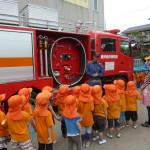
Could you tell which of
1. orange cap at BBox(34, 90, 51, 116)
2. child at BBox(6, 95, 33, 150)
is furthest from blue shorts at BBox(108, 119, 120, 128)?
child at BBox(6, 95, 33, 150)

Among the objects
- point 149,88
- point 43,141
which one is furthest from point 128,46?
point 43,141

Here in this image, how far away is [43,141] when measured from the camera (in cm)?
358

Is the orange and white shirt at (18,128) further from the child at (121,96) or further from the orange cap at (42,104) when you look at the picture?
the child at (121,96)

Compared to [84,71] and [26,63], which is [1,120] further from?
[84,71]

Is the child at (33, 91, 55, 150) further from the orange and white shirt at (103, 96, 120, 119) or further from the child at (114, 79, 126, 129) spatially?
the child at (114, 79, 126, 129)

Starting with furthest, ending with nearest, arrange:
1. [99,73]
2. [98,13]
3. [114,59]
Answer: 1. [98,13]
2. [114,59]
3. [99,73]

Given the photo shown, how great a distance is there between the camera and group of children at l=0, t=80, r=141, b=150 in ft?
11.0

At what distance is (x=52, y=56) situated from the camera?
22.5ft

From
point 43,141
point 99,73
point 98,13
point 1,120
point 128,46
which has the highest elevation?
point 98,13

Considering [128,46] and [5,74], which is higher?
[128,46]

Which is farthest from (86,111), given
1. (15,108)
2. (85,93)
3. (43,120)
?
(15,108)

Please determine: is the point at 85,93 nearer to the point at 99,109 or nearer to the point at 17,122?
the point at 99,109

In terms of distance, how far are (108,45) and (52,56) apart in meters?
2.45

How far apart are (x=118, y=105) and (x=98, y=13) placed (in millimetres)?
11994
